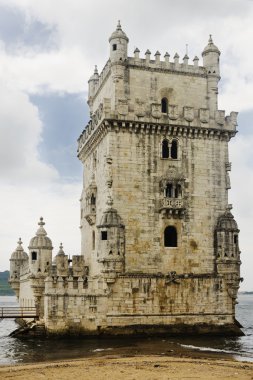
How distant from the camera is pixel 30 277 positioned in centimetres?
4716

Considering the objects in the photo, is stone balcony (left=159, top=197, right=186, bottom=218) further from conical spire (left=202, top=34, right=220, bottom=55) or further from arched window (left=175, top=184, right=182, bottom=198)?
conical spire (left=202, top=34, right=220, bottom=55)

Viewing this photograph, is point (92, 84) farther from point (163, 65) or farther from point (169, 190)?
point (169, 190)

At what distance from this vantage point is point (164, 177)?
4225 centimetres

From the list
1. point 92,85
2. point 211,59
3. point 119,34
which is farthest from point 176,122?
point 92,85

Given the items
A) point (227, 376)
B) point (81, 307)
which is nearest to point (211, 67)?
point (81, 307)

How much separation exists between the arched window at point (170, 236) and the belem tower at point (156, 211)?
Result: 0.08 metres

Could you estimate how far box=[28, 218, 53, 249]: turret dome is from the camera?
47031 millimetres

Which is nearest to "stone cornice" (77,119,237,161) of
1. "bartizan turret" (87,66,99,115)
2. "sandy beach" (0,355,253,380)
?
"bartizan turret" (87,66,99,115)

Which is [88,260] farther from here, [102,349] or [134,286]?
[102,349]

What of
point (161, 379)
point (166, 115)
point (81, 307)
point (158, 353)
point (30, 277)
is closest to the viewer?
point (161, 379)

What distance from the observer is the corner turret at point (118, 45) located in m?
43.5

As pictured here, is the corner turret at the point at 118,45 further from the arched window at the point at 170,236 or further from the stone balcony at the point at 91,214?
the arched window at the point at 170,236

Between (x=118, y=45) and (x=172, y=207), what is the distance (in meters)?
12.8

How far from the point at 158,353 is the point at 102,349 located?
372cm
